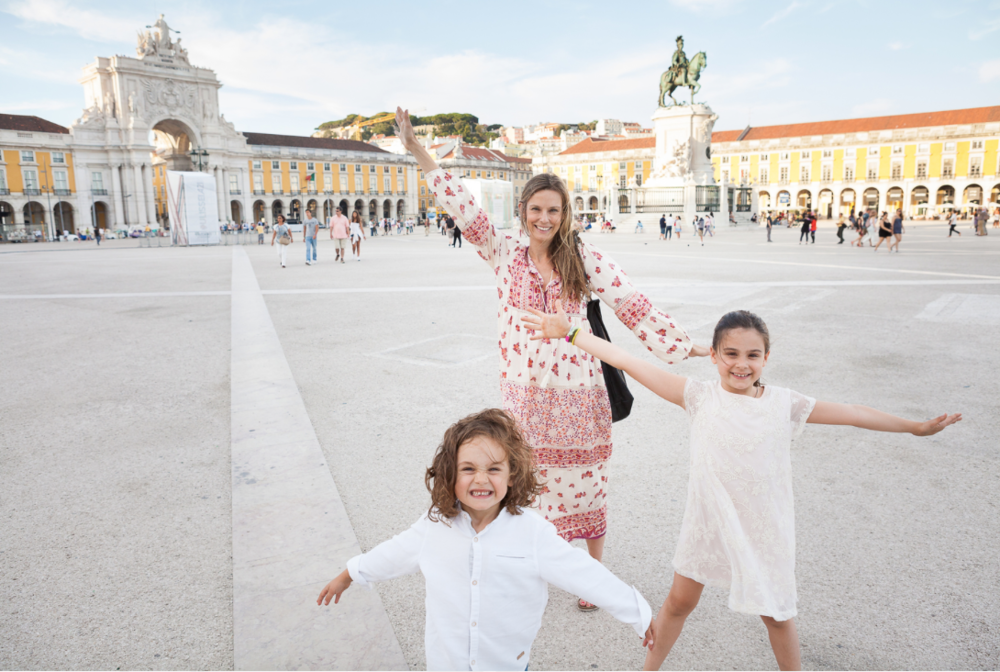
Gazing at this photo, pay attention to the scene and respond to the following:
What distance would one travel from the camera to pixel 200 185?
28.8 meters

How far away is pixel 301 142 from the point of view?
7569cm

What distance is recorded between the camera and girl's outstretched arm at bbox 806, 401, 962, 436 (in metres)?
1.53

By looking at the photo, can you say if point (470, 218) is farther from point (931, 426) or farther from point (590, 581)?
point (931, 426)

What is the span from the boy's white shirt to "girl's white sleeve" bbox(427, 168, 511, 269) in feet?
3.45

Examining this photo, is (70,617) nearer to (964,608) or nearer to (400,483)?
(400,483)

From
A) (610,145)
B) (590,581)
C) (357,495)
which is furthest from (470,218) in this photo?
(610,145)

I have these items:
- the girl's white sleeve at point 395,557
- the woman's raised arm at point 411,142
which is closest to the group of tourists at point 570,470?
the girl's white sleeve at point 395,557

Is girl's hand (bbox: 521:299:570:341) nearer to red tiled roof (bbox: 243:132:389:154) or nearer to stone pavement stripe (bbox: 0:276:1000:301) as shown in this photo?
Result: stone pavement stripe (bbox: 0:276:1000:301)

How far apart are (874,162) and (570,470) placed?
7487cm

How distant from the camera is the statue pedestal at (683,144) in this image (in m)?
33.8

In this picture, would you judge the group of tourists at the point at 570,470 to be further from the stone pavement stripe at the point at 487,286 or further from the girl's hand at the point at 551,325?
the stone pavement stripe at the point at 487,286

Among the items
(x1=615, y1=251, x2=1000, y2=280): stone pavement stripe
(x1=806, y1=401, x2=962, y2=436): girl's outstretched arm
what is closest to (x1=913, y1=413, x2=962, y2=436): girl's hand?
(x1=806, y1=401, x2=962, y2=436): girl's outstretched arm

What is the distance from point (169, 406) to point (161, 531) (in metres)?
1.91

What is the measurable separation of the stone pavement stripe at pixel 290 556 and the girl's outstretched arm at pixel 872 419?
1.37m
